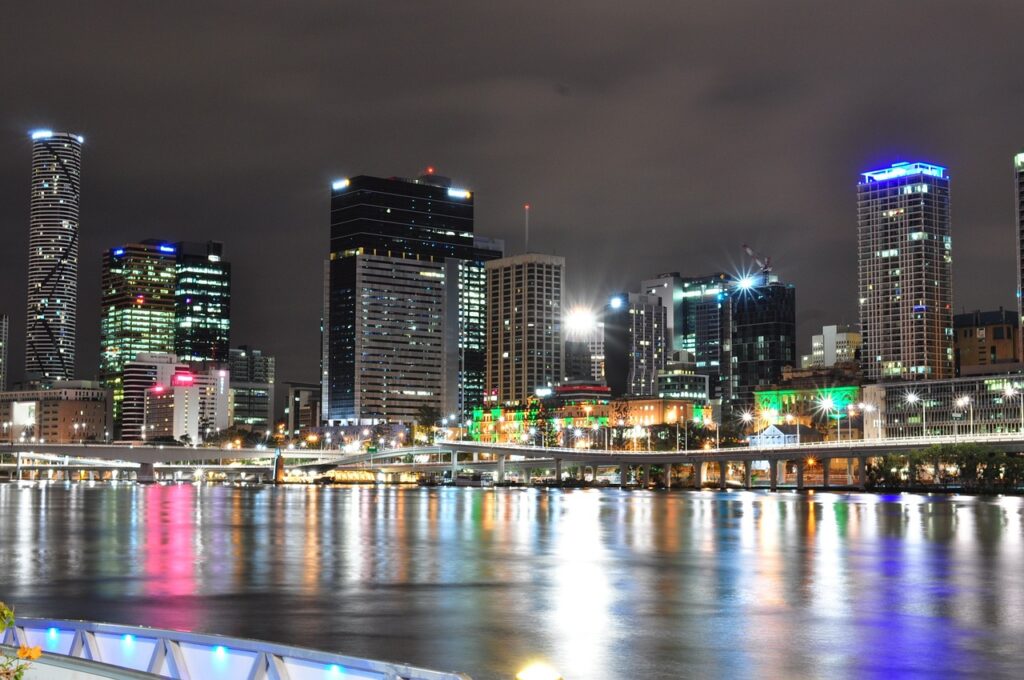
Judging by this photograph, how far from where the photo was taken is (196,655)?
17.1 m

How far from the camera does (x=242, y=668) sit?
16594 millimetres

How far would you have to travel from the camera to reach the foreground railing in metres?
15.0

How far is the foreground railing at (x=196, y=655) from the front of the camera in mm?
14961

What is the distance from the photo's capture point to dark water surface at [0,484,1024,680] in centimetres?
3281

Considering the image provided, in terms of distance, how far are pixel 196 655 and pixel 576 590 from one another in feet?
109

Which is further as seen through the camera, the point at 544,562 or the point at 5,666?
the point at 544,562

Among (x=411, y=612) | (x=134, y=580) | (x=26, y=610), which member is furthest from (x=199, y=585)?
(x=411, y=612)

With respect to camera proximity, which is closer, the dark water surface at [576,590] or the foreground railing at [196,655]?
the foreground railing at [196,655]

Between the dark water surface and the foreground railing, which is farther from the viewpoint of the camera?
the dark water surface

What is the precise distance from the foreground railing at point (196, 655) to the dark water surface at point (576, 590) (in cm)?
1257

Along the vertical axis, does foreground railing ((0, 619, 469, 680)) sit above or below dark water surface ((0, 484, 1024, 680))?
above

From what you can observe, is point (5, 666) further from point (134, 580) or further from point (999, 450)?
point (999, 450)

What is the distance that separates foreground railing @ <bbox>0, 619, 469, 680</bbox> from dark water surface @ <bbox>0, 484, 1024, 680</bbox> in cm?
1257

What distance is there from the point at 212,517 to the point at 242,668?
3925 inches
